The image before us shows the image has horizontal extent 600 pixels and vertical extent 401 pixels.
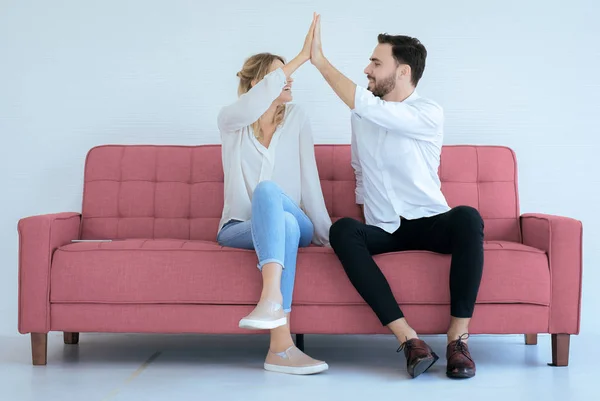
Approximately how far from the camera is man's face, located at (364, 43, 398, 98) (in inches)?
116

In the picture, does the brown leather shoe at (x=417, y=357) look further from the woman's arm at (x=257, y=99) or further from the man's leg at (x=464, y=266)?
the woman's arm at (x=257, y=99)

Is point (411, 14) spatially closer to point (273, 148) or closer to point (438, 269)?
point (273, 148)

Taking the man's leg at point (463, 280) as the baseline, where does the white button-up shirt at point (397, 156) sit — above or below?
above

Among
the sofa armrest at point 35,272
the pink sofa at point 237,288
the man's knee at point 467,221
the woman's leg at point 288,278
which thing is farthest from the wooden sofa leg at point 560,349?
the sofa armrest at point 35,272

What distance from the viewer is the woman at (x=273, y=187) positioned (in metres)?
2.49

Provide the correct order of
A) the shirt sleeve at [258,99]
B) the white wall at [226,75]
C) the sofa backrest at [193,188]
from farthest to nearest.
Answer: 1. the white wall at [226,75]
2. the sofa backrest at [193,188]
3. the shirt sleeve at [258,99]

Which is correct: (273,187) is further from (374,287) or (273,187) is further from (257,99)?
(374,287)

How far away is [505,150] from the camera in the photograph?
3.31 meters

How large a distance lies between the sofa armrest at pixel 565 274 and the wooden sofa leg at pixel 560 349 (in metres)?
0.05

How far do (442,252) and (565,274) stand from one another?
0.45 metres

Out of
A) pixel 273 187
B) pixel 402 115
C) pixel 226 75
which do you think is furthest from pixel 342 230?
pixel 226 75

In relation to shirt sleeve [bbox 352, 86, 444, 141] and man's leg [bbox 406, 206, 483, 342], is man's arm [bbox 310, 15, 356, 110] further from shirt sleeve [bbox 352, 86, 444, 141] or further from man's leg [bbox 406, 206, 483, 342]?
man's leg [bbox 406, 206, 483, 342]

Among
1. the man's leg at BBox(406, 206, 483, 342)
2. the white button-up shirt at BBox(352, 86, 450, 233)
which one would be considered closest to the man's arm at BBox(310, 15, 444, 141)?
the white button-up shirt at BBox(352, 86, 450, 233)

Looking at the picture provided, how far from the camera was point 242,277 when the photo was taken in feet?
8.60
